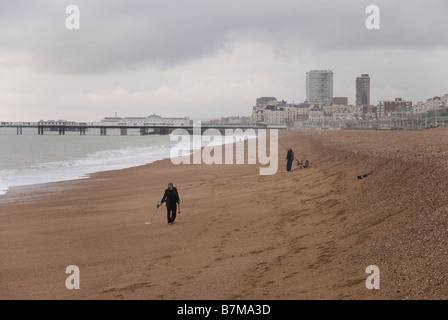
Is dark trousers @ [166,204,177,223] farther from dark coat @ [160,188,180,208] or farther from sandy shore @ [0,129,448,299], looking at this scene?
sandy shore @ [0,129,448,299]

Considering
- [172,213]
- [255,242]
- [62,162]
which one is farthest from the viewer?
[62,162]

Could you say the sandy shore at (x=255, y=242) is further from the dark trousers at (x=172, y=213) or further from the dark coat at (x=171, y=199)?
the dark coat at (x=171, y=199)

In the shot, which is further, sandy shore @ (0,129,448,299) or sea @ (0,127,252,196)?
sea @ (0,127,252,196)

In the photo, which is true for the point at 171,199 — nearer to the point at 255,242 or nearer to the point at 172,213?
the point at 172,213

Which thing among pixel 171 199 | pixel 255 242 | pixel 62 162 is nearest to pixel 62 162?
pixel 62 162

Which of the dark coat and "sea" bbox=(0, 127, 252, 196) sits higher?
the dark coat

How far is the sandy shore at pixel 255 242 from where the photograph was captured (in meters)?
6.56

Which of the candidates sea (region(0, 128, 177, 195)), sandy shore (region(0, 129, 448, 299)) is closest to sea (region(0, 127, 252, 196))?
sea (region(0, 128, 177, 195))

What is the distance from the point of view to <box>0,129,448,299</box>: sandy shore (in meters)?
6.56

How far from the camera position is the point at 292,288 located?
6.49 meters

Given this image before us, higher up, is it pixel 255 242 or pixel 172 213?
pixel 172 213

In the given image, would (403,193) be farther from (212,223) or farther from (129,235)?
(129,235)

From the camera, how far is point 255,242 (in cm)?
928

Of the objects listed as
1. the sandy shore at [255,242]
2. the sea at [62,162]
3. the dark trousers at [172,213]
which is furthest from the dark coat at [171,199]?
the sea at [62,162]
